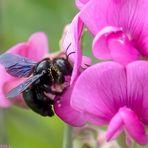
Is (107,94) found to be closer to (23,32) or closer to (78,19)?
(78,19)

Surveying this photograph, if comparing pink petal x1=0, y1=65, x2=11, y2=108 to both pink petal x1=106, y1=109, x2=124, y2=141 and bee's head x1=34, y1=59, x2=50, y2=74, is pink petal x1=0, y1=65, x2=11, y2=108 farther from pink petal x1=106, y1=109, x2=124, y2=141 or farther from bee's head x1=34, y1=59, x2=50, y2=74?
pink petal x1=106, y1=109, x2=124, y2=141

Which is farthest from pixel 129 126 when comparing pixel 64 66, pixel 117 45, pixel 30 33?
pixel 30 33

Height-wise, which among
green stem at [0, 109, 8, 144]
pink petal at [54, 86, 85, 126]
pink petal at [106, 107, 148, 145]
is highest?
pink petal at [106, 107, 148, 145]

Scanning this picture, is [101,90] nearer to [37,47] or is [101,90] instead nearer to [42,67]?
[42,67]

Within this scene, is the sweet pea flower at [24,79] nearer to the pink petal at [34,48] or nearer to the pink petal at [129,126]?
the pink petal at [34,48]

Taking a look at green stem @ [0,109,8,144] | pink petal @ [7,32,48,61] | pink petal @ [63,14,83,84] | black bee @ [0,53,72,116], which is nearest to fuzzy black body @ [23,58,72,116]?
black bee @ [0,53,72,116]

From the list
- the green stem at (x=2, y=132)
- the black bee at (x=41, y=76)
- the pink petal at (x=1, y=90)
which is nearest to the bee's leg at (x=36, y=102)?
the black bee at (x=41, y=76)
